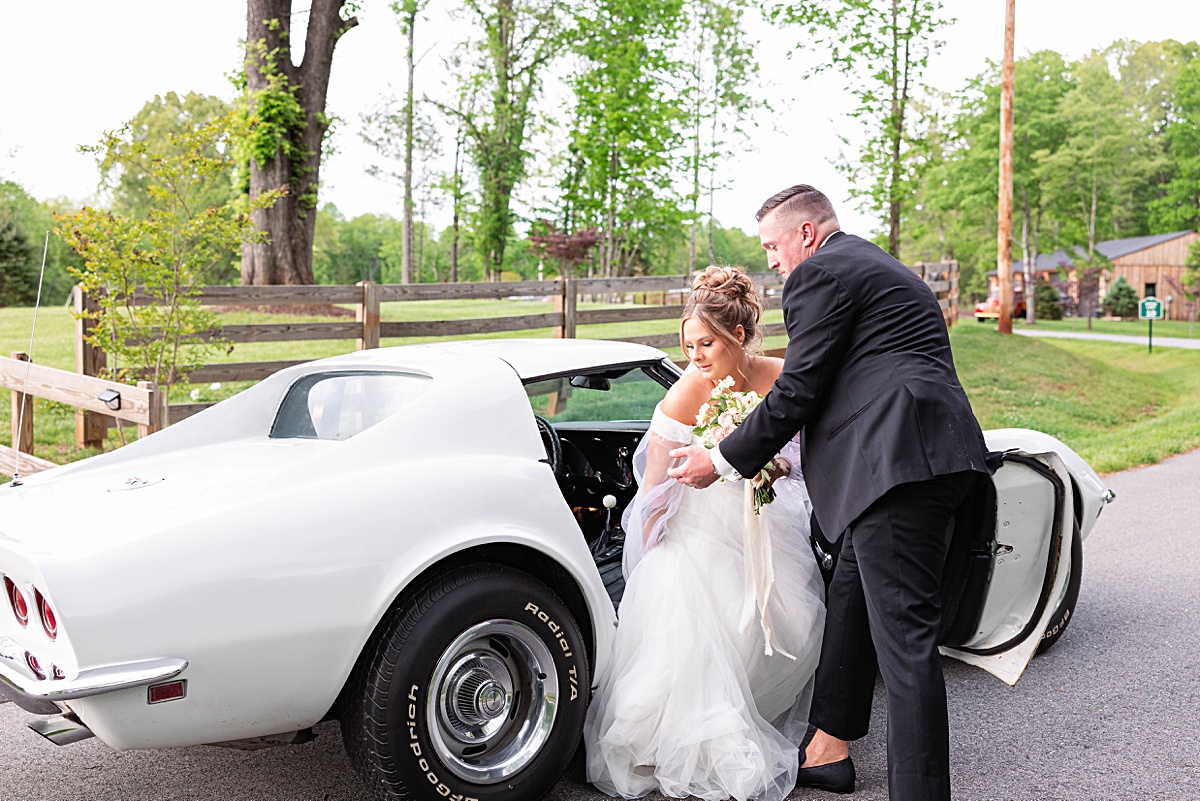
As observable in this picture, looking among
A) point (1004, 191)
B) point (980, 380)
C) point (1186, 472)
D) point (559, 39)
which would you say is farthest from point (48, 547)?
point (559, 39)

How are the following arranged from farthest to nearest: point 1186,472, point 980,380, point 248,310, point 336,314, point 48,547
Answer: point 336,314, point 248,310, point 980,380, point 1186,472, point 48,547

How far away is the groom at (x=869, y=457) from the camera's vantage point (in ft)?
9.37

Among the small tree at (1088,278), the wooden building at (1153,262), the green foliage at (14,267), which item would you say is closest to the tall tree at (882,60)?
the small tree at (1088,278)

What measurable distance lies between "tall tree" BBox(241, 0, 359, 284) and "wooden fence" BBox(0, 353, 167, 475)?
300 inches

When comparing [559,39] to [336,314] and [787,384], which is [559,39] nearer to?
[336,314]

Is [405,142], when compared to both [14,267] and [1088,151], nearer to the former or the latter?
[14,267]

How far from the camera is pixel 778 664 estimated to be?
3.53m

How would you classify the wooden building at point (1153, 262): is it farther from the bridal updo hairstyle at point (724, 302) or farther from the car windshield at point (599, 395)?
the bridal updo hairstyle at point (724, 302)

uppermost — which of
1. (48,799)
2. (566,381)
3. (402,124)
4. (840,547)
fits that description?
(402,124)

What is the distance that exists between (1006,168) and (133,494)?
20.3 metres

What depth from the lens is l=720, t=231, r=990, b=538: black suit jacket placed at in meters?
2.90

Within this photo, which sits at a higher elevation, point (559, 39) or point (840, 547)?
point (559, 39)

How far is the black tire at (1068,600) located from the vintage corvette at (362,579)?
33 centimetres

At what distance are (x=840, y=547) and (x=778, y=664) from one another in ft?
1.64
